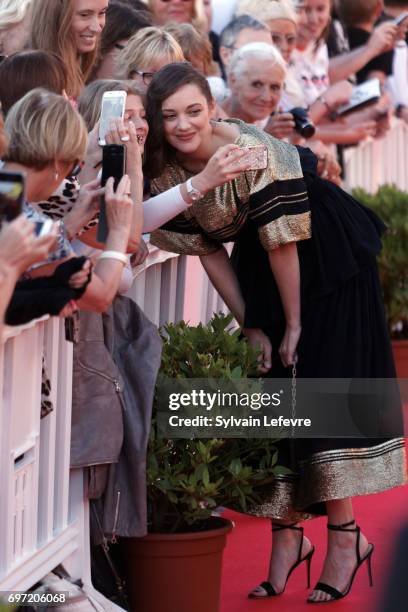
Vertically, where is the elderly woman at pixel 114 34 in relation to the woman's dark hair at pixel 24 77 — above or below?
above

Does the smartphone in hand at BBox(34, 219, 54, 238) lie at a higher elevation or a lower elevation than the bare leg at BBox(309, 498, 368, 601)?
higher

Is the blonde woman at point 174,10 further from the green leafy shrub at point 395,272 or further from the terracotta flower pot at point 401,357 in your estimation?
the terracotta flower pot at point 401,357

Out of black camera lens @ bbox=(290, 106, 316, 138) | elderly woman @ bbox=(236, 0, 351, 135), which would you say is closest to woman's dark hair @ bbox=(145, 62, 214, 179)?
black camera lens @ bbox=(290, 106, 316, 138)

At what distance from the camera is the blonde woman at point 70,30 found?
4.43m

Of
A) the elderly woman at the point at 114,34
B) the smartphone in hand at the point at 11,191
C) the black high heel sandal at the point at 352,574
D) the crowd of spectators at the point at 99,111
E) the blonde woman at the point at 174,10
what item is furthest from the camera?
the blonde woman at the point at 174,10

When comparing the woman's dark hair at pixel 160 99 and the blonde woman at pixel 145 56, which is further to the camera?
the blonde woman at pixel 145 56

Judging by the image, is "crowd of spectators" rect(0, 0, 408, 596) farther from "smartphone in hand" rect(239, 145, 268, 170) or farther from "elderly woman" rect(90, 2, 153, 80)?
"smartphone in hand" rect(239, 145, 268, 170)

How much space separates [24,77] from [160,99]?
1.80ft

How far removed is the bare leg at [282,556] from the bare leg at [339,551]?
13 cm

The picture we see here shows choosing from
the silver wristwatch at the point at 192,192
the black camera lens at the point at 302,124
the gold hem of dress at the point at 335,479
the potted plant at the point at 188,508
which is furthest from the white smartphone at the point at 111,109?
the black camera lens at the point at 302,124

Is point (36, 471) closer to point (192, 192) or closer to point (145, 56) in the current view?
point (192, 192)

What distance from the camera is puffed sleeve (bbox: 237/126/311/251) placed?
4230mm

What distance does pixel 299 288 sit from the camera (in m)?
4.44

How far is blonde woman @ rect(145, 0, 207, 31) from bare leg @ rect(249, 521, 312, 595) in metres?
2.87
